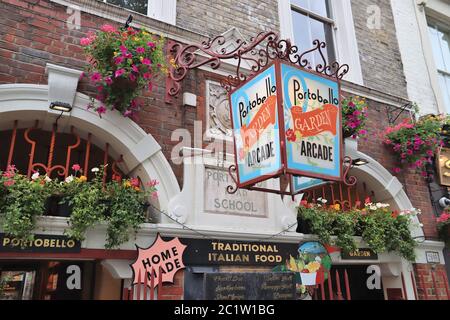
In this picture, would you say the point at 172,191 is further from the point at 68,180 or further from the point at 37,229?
the point at 37,229

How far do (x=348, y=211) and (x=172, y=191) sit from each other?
2656 mm

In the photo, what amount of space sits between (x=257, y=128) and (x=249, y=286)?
162 centimetres

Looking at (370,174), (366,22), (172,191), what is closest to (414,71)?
(366,22)

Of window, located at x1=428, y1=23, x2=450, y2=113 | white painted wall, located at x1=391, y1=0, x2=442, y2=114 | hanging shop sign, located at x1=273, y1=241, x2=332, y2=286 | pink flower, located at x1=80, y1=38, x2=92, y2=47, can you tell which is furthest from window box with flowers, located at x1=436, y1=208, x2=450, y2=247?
pink flower, located at x1=80, y1=38, x2=92, y2=47

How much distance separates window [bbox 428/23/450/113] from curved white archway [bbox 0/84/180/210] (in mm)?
6323

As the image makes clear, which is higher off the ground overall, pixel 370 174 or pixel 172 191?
pixel 370 174

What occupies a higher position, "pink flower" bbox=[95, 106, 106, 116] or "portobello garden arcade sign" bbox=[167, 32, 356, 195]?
"pink flower" bbox=[95, 106, 106, 116]

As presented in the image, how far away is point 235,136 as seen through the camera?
3.81 m

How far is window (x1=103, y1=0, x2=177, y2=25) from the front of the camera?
510 cm

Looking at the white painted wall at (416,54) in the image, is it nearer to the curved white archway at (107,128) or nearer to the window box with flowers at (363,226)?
the window box with flowers at (363,226)

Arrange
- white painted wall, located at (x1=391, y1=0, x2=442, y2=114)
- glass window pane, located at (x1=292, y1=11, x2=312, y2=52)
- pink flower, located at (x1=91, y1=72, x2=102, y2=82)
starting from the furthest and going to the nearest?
1. white painted wall, located at (x1=391, y1=0, x2=442, y2=114)
2. glass window pane, located at (x1=292, y1=11, x2=312, y2=52)
3. pink flower, located at (x1=91, y1=72, x2=102, y2=82)

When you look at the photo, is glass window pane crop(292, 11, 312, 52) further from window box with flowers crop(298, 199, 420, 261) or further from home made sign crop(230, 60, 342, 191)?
home made sign crop(230, 60, 342, 191)

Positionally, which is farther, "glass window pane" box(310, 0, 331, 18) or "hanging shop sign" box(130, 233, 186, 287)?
"glass window pane" box(310, 0, 331, 18)
